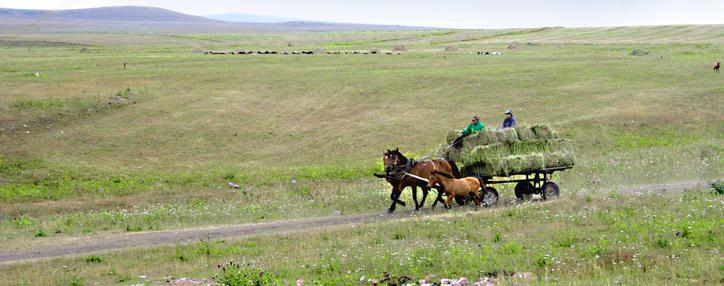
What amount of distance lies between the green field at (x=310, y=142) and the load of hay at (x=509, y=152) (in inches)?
79.3

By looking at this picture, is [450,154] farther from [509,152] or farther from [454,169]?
[509,152]

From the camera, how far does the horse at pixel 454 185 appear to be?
84.3 feet

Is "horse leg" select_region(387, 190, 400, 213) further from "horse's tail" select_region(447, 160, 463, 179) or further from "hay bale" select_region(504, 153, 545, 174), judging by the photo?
"hay bale" select_region(504, 153, 545, 174)

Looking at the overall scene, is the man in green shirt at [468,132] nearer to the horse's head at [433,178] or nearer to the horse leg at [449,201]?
the horse's head at [433,178]

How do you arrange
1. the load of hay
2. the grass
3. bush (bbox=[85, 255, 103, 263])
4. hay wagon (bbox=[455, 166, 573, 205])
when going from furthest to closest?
1. hay wagon (bbox=[455, 166, 573, 205])
2. the load of hay
3. bush (bbox=[85, 255, 103, 263])
4. the grass

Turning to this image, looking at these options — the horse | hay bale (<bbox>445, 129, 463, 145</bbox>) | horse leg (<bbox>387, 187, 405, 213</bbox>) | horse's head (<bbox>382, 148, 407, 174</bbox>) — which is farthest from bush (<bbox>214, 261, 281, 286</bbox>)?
hay bale (<bbox>445, 129, 463, 145</bbox>)

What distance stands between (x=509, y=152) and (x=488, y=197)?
5.06 feet

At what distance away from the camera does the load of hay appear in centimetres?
2666

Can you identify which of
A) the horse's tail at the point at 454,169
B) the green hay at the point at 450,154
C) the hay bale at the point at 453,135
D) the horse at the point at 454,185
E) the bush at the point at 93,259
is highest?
the hay bale at the point at 453,135

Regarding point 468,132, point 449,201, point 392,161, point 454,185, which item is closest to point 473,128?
point 468,132

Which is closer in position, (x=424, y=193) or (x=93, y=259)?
(x=93, y=259)

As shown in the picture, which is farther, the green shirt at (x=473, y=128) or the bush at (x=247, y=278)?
the green shirt at (x=473, y=128)

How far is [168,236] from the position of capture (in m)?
23.4

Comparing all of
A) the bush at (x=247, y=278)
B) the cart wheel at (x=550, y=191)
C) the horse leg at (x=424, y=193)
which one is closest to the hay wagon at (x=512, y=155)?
the cart wheel at (x=550, y=191)
